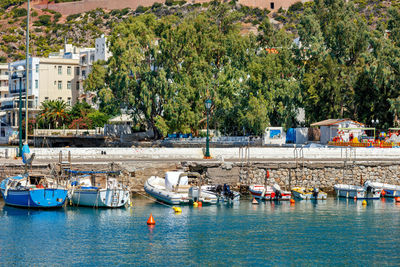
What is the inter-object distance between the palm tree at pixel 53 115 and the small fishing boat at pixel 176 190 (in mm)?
62869

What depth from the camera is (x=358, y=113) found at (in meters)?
69.6

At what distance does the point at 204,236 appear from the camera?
106 feet

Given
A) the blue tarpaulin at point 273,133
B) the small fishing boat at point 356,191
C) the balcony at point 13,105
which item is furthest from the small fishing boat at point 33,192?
the balcony at point 13,105

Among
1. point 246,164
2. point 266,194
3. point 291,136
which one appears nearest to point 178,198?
point 266,194

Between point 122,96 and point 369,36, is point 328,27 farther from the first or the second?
point 122,96

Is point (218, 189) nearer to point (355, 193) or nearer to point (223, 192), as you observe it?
point (223, 192)

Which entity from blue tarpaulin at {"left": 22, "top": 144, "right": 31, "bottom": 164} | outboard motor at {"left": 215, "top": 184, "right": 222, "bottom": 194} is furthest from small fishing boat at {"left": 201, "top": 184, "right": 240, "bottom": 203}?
blue tarpaulin at {"left": 22, "top": 144, "right": 31, "bottom": 164}

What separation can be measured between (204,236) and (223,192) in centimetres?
961

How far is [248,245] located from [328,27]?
45113mm

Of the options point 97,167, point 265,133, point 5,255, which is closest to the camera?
point 5,255

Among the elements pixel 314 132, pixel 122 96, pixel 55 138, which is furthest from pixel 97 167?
pixel 55 138

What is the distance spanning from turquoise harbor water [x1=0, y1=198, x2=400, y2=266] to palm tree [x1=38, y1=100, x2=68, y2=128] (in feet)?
213

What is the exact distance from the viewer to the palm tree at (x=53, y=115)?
10338 cm

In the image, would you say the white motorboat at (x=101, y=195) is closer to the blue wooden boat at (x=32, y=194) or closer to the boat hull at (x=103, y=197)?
the boat hull at (x=103, y=197)
